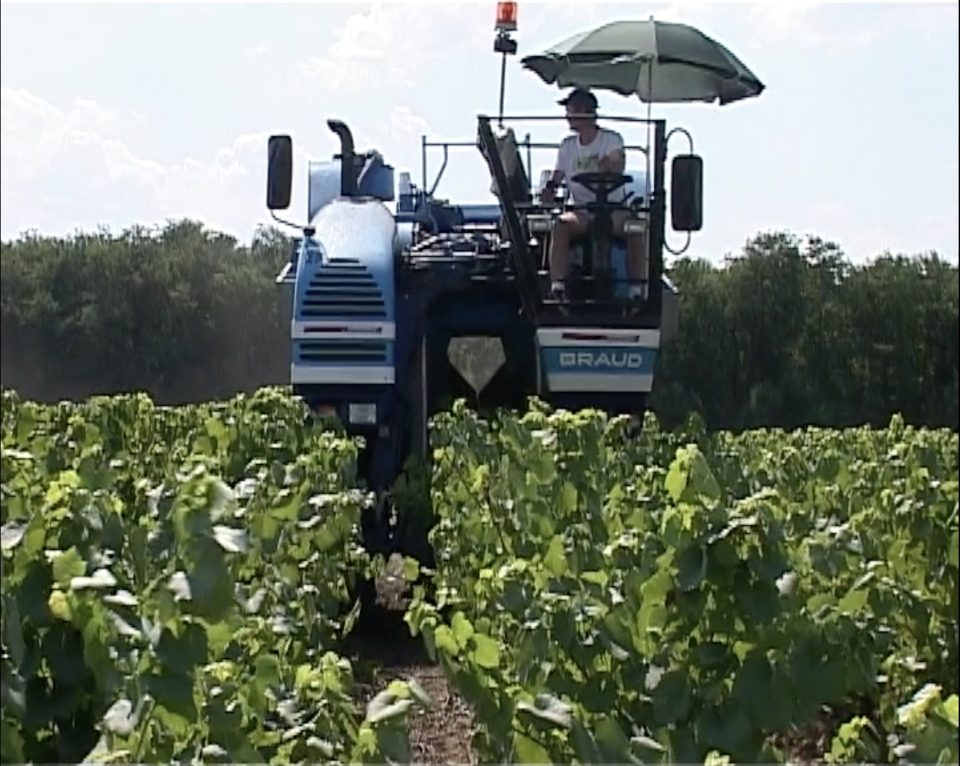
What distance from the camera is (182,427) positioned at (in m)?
9.08

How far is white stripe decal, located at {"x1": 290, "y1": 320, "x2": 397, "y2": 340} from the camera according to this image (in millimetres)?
8625

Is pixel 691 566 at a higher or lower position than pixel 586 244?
lower

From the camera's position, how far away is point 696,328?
35188 mm

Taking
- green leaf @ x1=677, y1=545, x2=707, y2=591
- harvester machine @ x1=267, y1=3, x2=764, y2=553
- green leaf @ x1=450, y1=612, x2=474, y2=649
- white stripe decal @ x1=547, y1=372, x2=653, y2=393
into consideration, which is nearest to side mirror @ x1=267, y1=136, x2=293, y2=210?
harvester machine @ x1=267, y1=3, x2=764, y2=553

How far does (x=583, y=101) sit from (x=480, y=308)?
1.30m

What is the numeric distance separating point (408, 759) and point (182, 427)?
259 inches

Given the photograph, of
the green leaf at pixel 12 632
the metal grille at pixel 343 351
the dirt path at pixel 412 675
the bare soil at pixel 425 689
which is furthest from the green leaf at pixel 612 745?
the metal grille at pixel 343 351

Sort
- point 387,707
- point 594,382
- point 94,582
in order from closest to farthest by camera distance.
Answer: point 387,707 < point 94,582 < point 594,382

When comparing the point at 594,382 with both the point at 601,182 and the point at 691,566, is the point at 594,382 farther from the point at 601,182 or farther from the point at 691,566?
the point at 691,566

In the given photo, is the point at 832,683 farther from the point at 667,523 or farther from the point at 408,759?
the point at 408,759

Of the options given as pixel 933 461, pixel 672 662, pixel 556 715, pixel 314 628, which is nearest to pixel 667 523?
pixel 672 662

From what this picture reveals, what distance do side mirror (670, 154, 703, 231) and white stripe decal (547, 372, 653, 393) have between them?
0.82 meters

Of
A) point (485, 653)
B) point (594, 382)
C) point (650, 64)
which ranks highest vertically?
point (650, 64)

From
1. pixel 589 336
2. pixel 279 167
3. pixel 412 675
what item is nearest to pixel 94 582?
pixel 412 675
